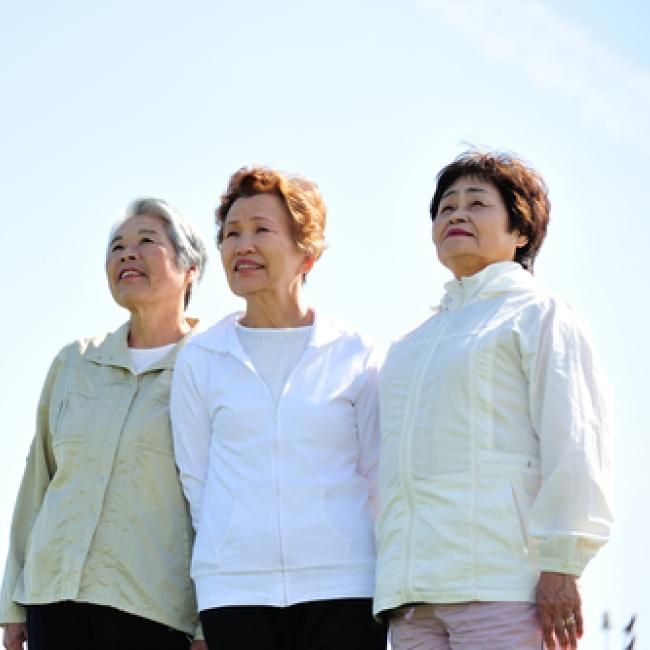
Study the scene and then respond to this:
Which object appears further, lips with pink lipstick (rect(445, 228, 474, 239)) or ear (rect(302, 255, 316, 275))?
ear (rect(302, 255, 316, 275))

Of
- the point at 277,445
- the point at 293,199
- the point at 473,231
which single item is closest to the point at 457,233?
the point at 473,231

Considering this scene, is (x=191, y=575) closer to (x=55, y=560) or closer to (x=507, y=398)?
(x=55, y=560)

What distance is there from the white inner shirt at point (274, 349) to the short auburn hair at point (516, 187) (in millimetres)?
871

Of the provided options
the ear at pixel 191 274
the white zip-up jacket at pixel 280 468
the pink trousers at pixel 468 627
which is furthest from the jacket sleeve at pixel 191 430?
the pink trousers at pixel 468 627

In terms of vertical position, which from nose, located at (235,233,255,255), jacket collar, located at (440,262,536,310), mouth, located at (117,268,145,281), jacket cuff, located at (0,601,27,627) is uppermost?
nose, located at (235,233,255,255)

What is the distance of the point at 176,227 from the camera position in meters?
6.46

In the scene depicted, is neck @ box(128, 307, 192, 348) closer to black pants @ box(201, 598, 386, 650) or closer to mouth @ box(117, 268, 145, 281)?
mouth @ box(117, 268, 145, 281)

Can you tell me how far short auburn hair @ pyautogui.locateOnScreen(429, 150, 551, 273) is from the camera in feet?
18.2

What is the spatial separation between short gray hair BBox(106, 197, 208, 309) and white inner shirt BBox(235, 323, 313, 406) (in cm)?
62

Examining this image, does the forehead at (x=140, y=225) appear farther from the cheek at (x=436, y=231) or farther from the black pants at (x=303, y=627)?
the black pants at (x=303, y=627)

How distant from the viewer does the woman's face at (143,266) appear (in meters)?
6.30

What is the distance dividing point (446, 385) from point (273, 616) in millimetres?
1176

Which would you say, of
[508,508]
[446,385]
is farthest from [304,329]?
[508,508]

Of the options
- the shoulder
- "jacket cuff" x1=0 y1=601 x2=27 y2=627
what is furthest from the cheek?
"jacket cuff" x1=0 y1=601 x2=27 y2=627
